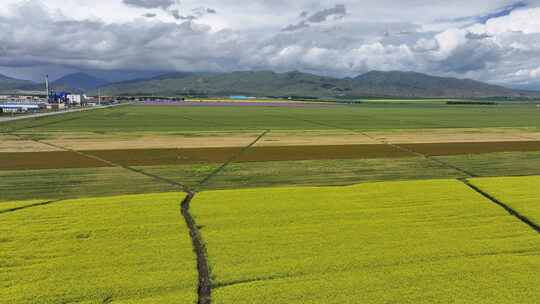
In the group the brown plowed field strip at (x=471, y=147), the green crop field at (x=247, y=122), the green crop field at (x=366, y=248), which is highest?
the green crop field at (x=247, y=122)

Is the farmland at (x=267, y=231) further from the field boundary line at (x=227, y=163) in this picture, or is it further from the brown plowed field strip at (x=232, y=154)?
the brown plowed field strip at (x=232, y=154)

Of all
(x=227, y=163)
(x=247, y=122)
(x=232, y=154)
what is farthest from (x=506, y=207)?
(x=247, y=122)

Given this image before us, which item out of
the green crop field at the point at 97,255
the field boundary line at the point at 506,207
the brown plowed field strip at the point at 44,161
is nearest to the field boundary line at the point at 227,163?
the green crop field at the point at 97,255

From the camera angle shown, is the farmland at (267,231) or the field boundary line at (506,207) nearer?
the farmland at (267,231)

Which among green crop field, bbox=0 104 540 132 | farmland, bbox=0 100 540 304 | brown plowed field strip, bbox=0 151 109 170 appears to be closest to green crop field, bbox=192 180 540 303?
farmland, bbox=0 100 540 304

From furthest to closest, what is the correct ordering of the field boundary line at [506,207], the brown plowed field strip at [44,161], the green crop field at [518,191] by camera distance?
1. the brown plowed field strip at [44,161]
2. the green crop field at [518,191]
3. the field boundary line at [506,207]

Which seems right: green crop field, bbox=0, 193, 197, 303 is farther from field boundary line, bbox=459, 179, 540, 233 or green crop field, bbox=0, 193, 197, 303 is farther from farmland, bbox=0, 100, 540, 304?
field boundary line, bbox=459, 179, 540, 233

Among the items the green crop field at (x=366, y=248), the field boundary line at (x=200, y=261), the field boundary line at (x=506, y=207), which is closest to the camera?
the field boundary line at (x=200, y=261)
